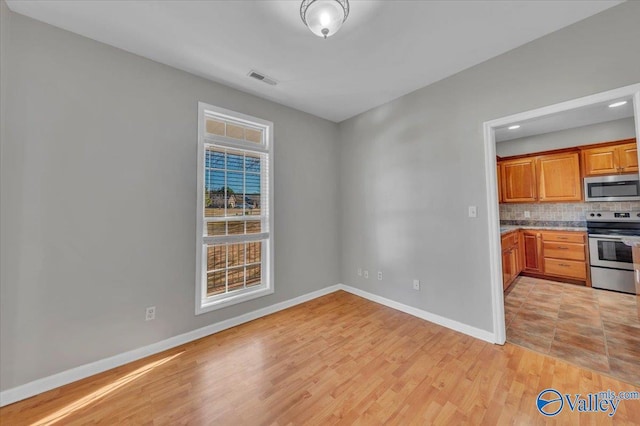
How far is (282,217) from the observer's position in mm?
3332

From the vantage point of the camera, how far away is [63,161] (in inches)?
75.7

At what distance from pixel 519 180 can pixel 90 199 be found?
6.65 metres

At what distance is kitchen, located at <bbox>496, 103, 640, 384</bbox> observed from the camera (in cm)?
261

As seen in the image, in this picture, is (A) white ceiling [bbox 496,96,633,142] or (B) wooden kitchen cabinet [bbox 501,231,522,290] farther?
(B) wooden kitchen cabinet [bbox 501,231,522,290]

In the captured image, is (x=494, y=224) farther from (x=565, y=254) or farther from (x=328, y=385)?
(x=565, y=254)

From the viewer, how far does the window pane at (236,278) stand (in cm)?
292

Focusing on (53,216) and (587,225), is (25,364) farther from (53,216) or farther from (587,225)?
(587,225)

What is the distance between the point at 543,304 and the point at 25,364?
18.1 ft

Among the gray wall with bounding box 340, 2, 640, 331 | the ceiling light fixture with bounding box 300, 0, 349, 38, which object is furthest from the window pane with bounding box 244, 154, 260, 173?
the ceiling light fixture with bounding box 300, 0, 349, 38

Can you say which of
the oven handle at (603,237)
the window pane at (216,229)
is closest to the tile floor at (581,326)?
the oven handle at (603,237)

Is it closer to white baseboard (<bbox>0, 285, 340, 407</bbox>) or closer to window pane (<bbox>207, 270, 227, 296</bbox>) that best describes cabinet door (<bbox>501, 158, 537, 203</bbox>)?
white baseboard (<bbox>0, 285, 340, 407</bbox>)

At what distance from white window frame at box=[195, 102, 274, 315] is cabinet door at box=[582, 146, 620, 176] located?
530 cm

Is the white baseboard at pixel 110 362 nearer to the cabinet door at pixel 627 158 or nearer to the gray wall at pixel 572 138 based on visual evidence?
the gray wall at pixel 572 138

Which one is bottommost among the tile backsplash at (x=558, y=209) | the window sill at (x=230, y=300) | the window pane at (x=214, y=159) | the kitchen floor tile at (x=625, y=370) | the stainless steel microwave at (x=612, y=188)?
the kitchen floor tile at (x=625, y=370)
